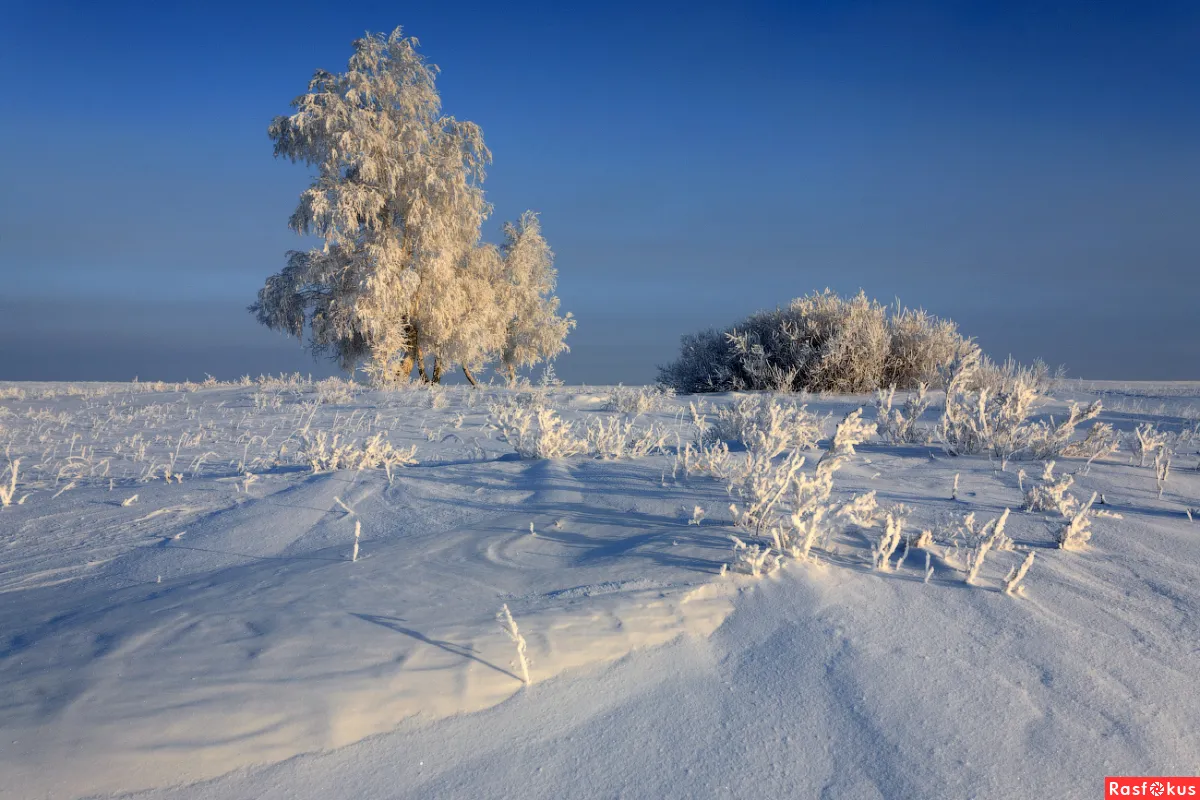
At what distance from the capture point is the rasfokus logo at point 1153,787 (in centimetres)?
170

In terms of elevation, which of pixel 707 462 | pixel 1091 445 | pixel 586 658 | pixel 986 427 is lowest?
pixel 586 658

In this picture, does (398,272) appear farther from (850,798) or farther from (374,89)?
(850,798)

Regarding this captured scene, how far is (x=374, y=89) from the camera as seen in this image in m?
18.2

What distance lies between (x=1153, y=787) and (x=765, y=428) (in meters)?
3.58

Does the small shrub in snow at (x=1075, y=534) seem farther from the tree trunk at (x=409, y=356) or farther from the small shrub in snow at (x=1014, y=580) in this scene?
the tree trunk at (x=409, y=356)

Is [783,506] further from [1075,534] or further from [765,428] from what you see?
[765,428]

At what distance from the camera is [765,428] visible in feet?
17.2

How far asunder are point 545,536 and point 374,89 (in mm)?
17909

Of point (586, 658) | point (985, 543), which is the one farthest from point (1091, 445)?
point (586, 658)

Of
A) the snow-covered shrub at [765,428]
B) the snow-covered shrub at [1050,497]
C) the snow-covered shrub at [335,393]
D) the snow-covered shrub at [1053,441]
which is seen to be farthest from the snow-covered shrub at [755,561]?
the snow-covered shrub at [335,393]

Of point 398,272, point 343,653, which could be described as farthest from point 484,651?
point 398,272

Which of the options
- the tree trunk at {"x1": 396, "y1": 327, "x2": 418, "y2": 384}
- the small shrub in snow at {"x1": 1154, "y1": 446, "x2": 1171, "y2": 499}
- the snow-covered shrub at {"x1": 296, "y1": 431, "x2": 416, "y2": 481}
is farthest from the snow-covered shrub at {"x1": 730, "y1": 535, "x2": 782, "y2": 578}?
the tree trunk at {"x1": 396, "y1": 327, "x2": 418, "y2": 384}

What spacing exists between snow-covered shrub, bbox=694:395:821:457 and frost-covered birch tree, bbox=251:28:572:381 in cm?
1207

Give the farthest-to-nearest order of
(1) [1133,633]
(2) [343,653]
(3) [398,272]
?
(3) [398,272]
(1) [1133,633]
(2) [343,653]
